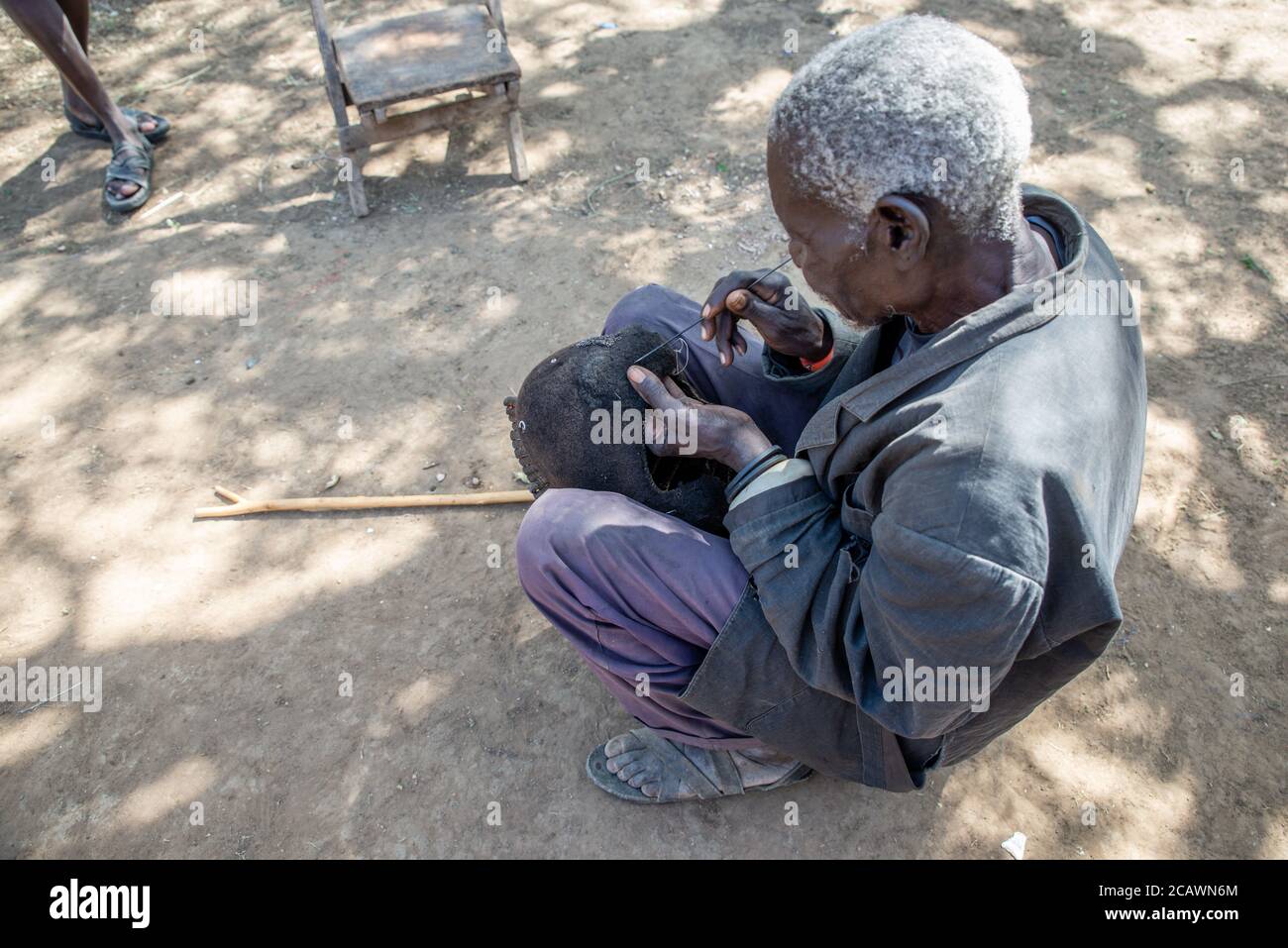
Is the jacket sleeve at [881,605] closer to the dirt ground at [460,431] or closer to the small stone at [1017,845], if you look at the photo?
the dirt ground at [460,431]

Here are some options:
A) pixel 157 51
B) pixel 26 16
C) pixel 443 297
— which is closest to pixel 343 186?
pixel 443 297

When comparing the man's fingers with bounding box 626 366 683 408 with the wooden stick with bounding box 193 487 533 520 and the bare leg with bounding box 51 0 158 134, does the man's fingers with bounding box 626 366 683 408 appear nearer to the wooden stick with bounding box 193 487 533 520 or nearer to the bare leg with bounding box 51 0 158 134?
the wooden stick with bounding box 193 487 533 520

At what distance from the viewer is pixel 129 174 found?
4.59 m

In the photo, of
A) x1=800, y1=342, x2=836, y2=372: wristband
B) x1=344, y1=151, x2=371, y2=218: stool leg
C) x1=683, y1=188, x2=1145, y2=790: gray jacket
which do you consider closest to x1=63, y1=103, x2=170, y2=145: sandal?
x1=344, y1=151, x2=371, y2=218: stool leg

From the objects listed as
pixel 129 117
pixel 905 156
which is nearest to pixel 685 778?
pixel 905 156

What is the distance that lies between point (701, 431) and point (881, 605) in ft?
2.12

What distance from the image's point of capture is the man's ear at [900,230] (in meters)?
1.54

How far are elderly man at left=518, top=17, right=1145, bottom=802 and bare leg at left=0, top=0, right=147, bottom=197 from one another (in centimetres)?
398

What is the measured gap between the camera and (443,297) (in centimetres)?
395

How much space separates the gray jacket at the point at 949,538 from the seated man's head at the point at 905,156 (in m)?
0.16

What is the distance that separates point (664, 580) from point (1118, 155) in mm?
3815

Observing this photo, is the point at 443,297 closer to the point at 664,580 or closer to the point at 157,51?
the point at 664,580

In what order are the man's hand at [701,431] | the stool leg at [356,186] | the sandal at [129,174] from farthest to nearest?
1. the sandal at [129,174]
2. the stool leg at [356,186]
3. the man's hand at [701,431]

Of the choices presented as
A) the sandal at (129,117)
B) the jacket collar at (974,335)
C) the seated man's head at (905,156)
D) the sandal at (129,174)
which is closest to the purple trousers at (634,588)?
the jacket collar at (974,335)
